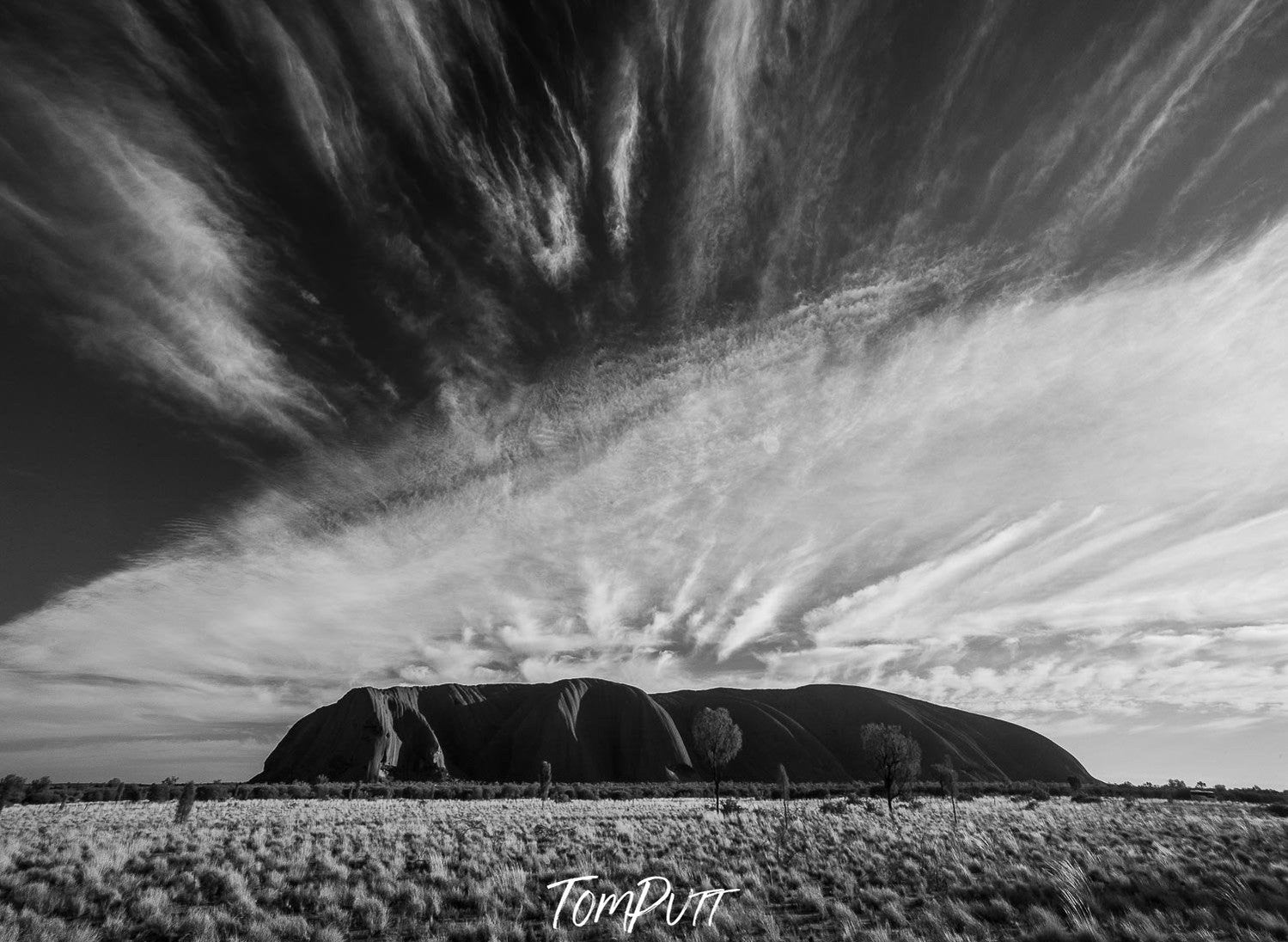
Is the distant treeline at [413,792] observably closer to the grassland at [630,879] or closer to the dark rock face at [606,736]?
the grassland at [630,879]

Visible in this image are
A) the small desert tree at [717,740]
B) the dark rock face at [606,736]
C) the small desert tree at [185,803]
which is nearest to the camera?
the small desert tree at [185,803]

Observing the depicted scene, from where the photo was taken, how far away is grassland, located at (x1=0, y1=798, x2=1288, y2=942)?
418 inches

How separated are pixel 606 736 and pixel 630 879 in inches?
5641

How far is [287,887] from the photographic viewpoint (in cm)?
1399

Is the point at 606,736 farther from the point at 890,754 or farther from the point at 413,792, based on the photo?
the point at 890,754

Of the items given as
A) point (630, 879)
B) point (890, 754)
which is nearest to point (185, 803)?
point (630, 879)

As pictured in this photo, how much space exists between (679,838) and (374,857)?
11.7 m

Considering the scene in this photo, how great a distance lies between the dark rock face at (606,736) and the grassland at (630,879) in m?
119

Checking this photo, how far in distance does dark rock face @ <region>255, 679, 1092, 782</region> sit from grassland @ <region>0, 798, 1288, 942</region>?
118954 mm

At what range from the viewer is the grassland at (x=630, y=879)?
10.6m

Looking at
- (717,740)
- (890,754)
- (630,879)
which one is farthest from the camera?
(717,740)

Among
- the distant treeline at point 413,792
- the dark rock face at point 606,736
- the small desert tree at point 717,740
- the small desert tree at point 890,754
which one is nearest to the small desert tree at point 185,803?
the distant treeline at point 413,792

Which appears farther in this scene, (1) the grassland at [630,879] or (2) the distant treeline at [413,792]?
(2) the distant treeline at [413,792]

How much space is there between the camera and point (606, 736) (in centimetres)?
14700
